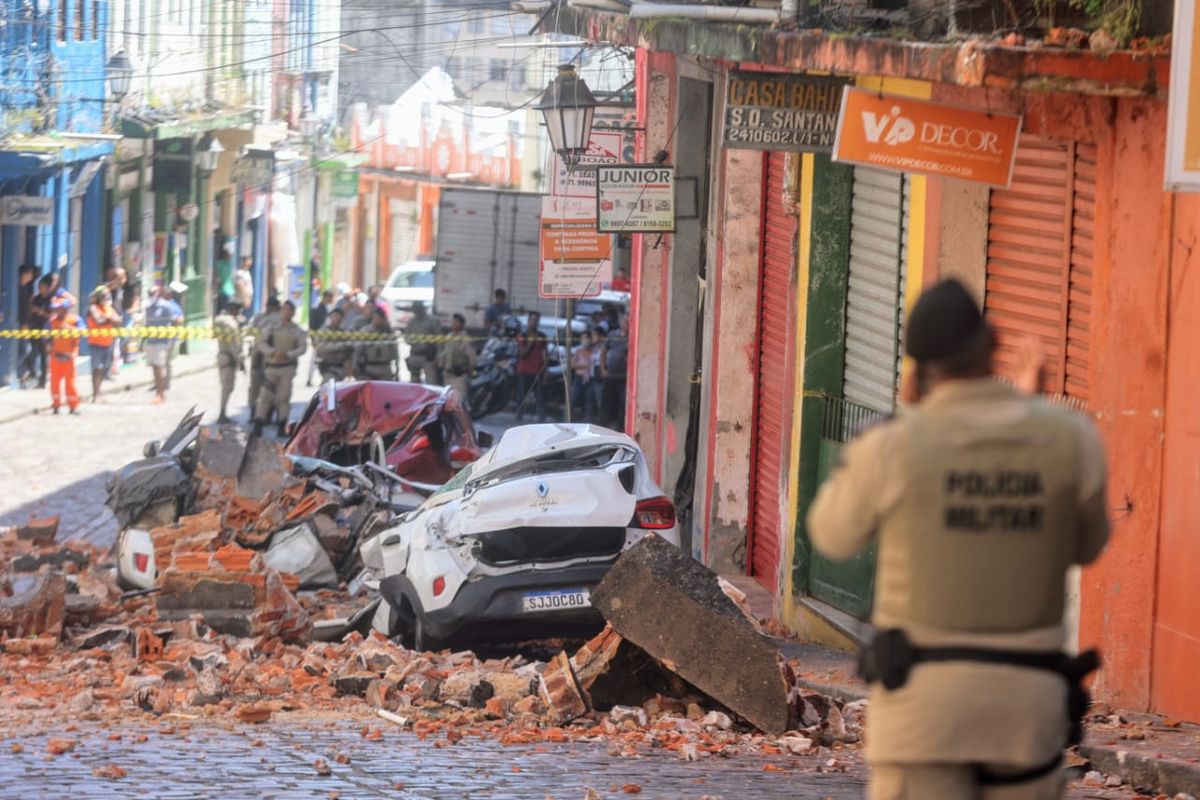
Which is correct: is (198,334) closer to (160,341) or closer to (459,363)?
(160,341)

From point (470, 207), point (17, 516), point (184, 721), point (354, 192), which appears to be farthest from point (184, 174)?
point (184, 721)

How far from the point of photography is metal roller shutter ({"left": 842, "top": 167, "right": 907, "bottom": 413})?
1220 centimetres

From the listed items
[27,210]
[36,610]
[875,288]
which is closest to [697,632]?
[875,288]

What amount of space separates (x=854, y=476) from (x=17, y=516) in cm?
1612

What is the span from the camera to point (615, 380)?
93.8 feet

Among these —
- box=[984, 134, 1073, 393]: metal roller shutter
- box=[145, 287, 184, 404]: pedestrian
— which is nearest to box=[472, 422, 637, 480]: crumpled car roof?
box=[984, 134, 1073, 393]: metal roller shutter

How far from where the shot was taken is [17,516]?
62.2 feet

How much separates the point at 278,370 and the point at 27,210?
657 centimetres

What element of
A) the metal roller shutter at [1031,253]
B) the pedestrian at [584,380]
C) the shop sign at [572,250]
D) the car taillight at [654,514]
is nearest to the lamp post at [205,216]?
the pedestrian at [584,380]

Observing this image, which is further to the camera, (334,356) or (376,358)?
(334,356)

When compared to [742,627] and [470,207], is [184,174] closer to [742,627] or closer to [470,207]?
[470,207]

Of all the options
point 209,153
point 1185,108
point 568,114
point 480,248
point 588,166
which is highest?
point 568,114

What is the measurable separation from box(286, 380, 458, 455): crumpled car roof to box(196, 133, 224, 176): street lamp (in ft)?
76.0

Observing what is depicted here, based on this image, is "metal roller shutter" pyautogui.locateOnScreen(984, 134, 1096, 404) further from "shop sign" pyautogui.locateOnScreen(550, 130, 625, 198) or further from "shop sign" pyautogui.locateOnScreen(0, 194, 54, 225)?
"shop sign" pyautogui.locateOnScreen(0, 194, 54, 225)
